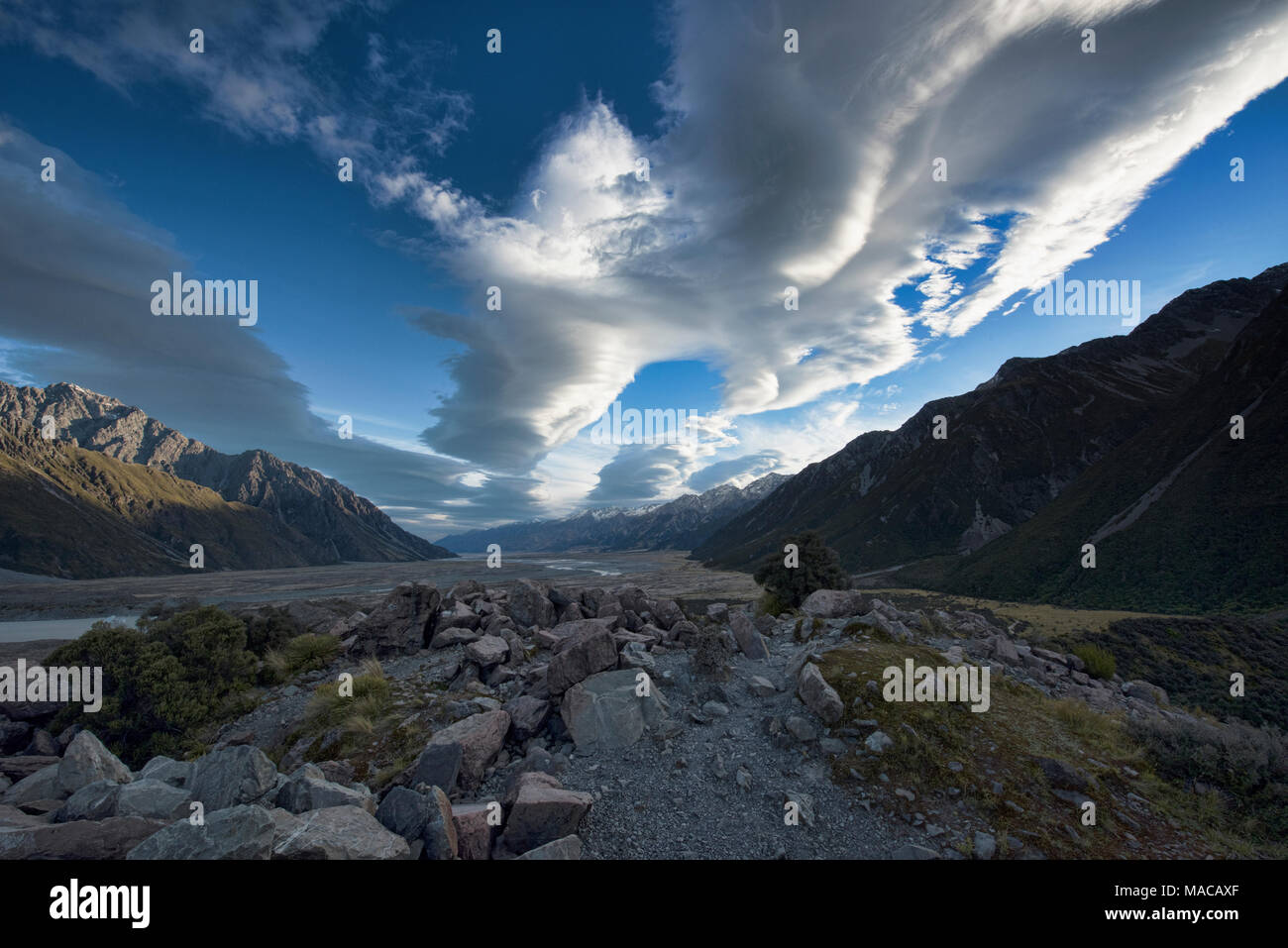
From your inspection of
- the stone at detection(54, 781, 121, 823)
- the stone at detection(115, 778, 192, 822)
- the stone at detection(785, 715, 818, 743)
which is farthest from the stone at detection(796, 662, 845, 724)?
the stone at detection(54, 781, 121, 823)

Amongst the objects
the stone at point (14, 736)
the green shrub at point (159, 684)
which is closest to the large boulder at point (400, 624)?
the green shrub at point (159, 684)

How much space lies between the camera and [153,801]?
23.1 feet

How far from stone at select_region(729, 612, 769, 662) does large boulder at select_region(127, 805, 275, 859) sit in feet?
39.0

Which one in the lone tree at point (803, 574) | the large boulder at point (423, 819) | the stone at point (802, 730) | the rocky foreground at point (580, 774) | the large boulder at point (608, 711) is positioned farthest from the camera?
the lone tree at point (803, 574)

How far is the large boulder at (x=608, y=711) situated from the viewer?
9664 millimetres

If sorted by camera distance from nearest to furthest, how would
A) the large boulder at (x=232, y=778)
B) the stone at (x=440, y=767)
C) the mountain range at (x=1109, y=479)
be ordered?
1. the large boulder at (x=232, y=778)
2. the stone at (x=440, y=767)
3. the mountain range at (x=1109, y=479)

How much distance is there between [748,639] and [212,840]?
12535 mm

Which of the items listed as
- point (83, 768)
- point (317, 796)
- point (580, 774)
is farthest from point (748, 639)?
point (83, 768)

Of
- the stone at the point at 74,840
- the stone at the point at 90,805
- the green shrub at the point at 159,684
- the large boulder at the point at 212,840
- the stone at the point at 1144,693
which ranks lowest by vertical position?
the stone at the point at 1144,693

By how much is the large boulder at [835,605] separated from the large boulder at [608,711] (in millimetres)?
9670
